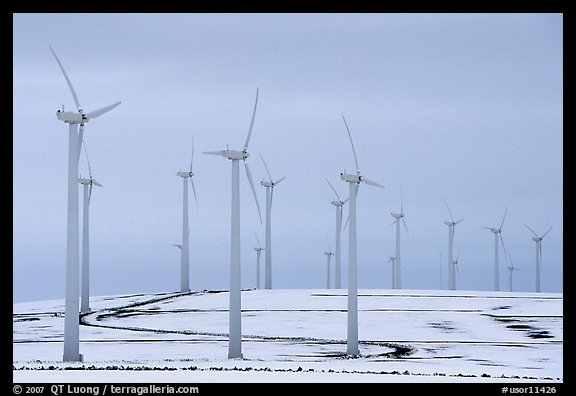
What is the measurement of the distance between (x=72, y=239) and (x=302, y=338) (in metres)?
27.1

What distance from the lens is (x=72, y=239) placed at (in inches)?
2024

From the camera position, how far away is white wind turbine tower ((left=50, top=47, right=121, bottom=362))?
5141 centimetres

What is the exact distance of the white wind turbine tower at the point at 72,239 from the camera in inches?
2024

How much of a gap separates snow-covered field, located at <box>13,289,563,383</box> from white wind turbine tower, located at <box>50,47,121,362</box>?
1490mm

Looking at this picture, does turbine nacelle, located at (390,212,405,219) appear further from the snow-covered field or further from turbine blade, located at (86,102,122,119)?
turbine blade, located at (86,102,122,119)

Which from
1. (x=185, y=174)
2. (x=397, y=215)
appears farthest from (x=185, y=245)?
(x=397, y=215)

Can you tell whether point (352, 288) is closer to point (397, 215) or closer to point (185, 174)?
point (185, 174)

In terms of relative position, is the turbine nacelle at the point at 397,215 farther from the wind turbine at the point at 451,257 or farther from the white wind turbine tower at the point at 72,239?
the white wind turbine tower at the point at 72,239

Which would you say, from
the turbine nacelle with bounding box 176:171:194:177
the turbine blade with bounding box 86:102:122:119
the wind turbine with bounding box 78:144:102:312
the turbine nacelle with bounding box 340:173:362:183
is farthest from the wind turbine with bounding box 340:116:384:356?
the turbine nacelle with bounding box 176:171:194:177

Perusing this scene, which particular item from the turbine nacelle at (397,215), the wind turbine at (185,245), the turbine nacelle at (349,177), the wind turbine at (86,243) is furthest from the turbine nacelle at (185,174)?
the turbine nacelle at (349,177)

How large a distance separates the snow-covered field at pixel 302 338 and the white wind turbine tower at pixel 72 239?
4.89ft
